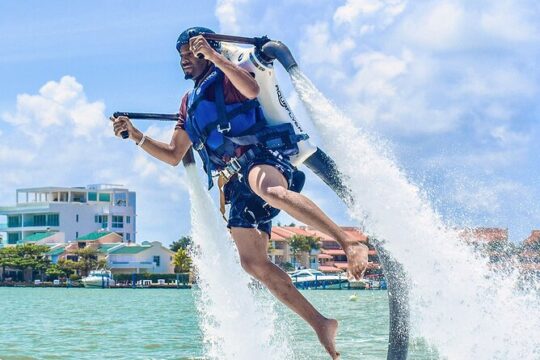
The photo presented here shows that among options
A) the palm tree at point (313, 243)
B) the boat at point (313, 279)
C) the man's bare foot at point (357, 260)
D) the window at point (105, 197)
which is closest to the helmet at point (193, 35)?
the man's bare foot at point (357, 260)

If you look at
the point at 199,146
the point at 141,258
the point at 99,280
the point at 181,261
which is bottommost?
the point at 99,280

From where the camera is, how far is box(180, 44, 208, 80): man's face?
5785mm

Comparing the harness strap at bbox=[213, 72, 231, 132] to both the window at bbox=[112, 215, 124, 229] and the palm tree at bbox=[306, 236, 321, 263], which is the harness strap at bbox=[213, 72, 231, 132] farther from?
the window at bbox=[112, 215, 124, 229]

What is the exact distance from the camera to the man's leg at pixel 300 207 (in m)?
4.75

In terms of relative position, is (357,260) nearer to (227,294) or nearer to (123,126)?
(123,126)

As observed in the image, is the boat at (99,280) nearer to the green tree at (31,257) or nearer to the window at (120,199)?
the green tree at (31,257)

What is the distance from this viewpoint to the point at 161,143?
607 centimetres

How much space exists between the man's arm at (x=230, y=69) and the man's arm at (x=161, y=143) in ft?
2.77

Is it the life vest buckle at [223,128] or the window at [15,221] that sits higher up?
the window at [15,221]

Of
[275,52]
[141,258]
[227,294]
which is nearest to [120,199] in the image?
[141,258]

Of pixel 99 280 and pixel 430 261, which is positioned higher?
pixel 430 261

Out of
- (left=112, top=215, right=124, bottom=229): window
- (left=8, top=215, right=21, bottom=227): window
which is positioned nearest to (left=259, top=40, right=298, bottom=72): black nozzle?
(left=8, top=215, right=21, bottom=227): window

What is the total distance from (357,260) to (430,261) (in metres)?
1.13

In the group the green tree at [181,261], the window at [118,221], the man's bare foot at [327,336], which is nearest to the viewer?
the man's bare foot at [327,336]
